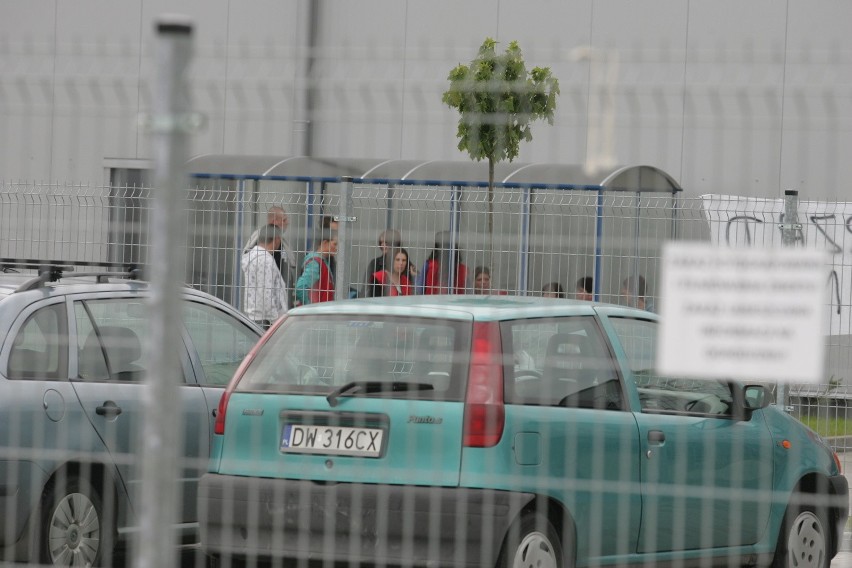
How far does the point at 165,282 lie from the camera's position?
3.18 m

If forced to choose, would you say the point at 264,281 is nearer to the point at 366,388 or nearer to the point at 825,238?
the point at 366,388

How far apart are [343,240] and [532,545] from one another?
12.2ft

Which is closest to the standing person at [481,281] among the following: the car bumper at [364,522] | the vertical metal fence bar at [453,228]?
the vertical metal fence bar at [453,228]

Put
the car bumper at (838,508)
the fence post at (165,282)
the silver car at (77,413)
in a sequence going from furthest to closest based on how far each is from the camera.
A: the car bumper at (838,508)
the silver car at (77,413)
the fence post at (165,282)

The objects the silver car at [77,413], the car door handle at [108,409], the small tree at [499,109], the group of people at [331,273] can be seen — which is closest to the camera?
the small tree at [499,109]

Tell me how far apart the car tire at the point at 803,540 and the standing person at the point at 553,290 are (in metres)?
2.21

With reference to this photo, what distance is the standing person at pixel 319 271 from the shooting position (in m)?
8.67

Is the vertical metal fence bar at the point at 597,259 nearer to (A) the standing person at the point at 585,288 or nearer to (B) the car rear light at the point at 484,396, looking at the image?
(A) the standing person at the point at 585,288

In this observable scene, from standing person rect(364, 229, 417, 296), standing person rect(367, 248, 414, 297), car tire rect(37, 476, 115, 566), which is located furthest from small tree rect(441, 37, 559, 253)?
car tire rect(37, 476, 115, 566)

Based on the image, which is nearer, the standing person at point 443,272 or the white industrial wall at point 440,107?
the white industrial wall at point 440,107

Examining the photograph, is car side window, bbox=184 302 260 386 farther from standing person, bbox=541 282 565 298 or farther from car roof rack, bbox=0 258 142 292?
standing person, bbox=541 282 565 298

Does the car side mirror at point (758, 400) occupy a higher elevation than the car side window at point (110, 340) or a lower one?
lower

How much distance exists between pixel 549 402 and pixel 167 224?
3.07m

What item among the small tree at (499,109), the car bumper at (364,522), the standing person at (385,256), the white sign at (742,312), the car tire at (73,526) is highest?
the small tree at (499,109)
